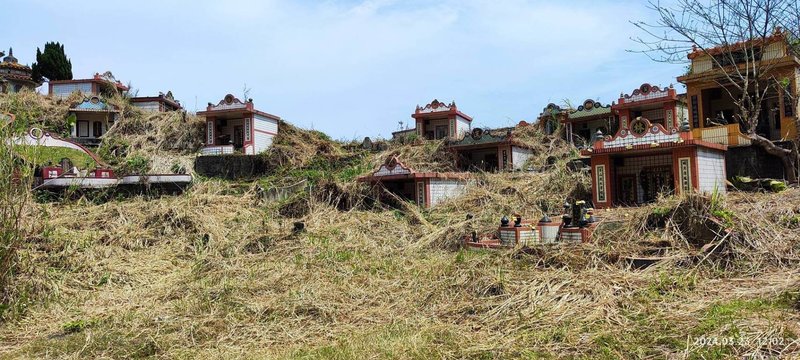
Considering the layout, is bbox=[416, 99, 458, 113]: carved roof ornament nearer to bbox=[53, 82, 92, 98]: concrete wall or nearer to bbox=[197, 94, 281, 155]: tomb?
bbox=[197, 94, 281, 155]: tomb

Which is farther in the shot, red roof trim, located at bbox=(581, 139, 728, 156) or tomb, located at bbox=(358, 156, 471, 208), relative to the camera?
tomb, located at bbox=(358, 156, 471, 208)

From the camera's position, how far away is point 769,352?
503 cm

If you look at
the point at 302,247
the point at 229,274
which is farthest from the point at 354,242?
the point at 229,274

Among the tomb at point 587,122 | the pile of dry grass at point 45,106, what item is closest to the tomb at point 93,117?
the pile of dry grass at point 45,106

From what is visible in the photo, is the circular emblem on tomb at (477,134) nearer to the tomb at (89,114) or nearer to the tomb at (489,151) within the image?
the tomb at (489,151)

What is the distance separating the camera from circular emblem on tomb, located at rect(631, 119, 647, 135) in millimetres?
15070

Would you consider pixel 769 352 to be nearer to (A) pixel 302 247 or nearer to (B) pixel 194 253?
(A) pixel 302 247

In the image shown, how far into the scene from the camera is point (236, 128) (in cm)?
2895

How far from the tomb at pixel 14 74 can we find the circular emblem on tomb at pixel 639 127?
39.3m

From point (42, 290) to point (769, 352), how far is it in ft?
38.1

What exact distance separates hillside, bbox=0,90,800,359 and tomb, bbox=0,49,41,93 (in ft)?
89.6

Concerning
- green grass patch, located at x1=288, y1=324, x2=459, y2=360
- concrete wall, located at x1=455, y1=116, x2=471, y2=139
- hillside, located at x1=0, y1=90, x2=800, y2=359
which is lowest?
green grass patch, located at x1=288, y1=324, x2=459, y2=360

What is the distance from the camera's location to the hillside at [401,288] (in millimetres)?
6184

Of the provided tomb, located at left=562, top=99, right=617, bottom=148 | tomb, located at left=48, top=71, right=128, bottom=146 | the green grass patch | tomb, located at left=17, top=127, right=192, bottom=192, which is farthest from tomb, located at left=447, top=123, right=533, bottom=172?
tomb, located at left=48, top=71, right=128, bottom=146
